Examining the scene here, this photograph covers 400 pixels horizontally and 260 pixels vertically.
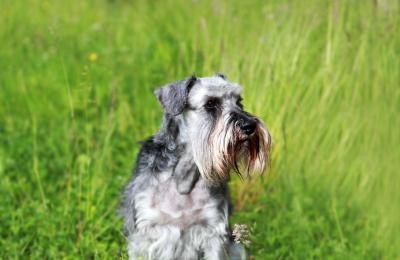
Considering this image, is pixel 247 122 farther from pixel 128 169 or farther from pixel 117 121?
pixel 117 121

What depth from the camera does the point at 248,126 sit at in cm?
465

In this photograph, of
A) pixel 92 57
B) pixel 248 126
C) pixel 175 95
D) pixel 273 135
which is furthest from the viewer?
pixel 92 57

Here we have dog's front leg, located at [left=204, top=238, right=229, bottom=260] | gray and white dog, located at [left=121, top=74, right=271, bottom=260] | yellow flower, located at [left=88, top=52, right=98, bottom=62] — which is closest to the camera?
gray and white dog, located at [left=121, top=74, right=271, bottom=260]

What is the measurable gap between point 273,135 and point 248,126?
1.64 meters

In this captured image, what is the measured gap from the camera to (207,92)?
493 centimetres

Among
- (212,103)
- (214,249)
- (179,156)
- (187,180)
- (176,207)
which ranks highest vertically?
(212,103)

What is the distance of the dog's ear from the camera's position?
4.86m

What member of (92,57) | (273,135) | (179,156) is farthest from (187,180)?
(92,57)

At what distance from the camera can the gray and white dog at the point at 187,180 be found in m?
4.86

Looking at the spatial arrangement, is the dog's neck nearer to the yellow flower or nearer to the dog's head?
the dog's head

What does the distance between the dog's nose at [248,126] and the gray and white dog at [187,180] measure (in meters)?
0.14

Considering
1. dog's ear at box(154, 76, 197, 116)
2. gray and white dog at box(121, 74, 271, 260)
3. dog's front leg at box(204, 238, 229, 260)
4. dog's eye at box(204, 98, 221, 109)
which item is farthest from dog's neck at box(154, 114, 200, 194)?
dog's front leg at box(204, 238, 229, 260)

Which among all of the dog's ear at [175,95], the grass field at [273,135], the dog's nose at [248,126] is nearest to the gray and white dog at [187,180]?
the dog's ear at [175,95]

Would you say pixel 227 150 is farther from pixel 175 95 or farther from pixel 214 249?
pixel 214 249
